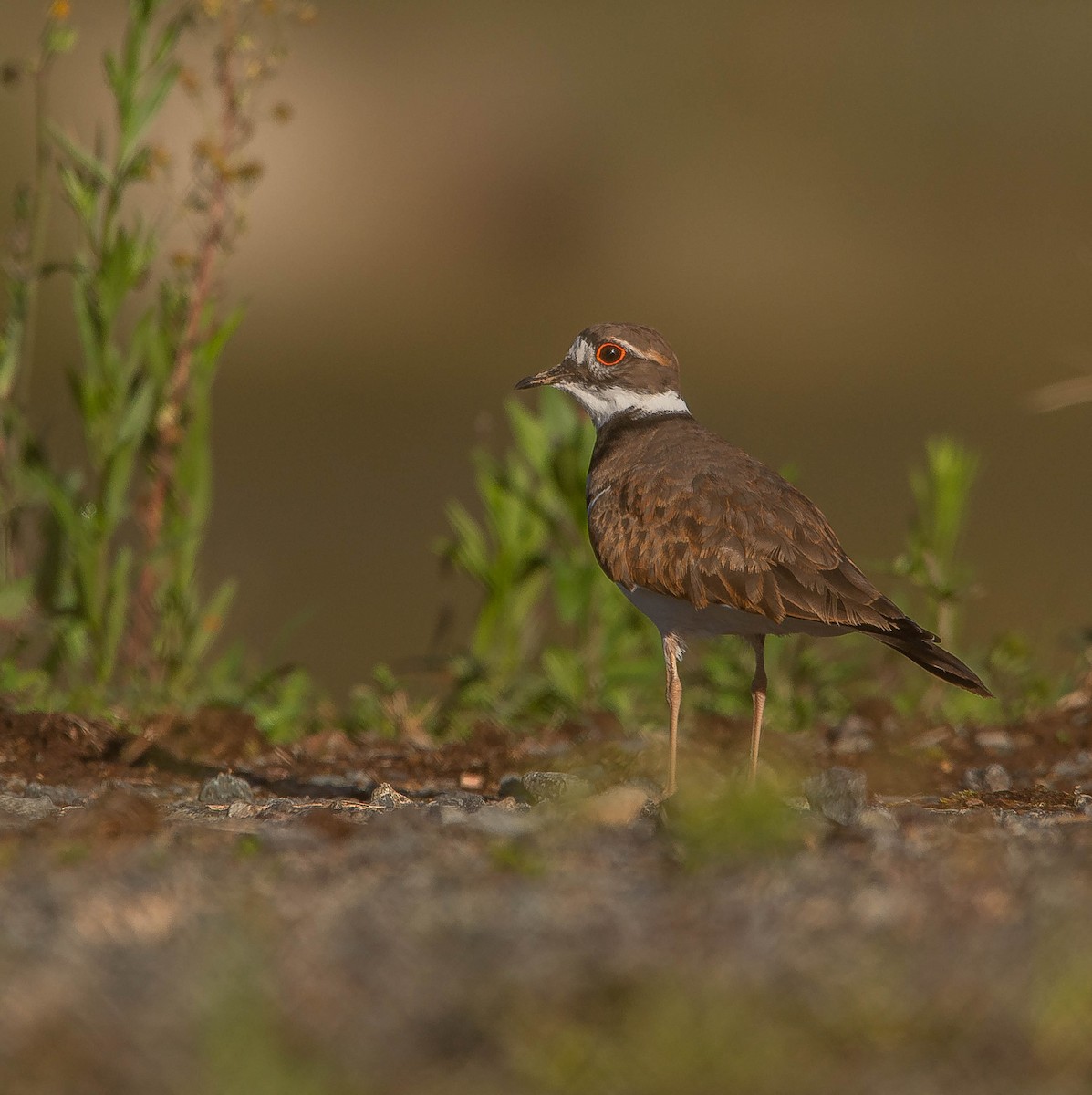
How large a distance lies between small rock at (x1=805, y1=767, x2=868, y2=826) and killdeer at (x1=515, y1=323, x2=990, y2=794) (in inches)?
48.2

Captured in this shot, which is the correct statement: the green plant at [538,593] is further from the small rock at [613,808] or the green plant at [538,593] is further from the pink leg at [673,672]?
the small rock at [613,808]

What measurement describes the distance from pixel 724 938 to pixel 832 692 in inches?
195

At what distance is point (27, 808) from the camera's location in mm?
5102

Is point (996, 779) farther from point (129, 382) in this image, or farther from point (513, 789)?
point (129, 382)

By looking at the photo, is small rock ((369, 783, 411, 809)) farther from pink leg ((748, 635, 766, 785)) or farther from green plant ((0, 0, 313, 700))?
green plant ((0, 0, 313, 700))

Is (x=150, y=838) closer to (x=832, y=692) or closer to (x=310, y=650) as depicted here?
(x=832, y=692)

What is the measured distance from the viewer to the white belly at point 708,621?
6000mm

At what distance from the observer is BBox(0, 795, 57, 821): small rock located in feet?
16.3

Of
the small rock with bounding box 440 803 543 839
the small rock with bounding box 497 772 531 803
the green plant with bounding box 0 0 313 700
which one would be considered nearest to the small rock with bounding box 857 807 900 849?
the small rock with bounding box 440 803 543 839

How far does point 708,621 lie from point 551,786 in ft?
3.50

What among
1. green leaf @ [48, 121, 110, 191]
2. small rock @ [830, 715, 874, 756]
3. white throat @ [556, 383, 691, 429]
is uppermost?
green leaf @ [48, 121, 110, 191]

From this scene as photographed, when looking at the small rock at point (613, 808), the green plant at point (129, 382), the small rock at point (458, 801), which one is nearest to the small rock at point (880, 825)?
the small rock at point (613, 808)

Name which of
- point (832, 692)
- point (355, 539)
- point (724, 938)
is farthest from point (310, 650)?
point (724, 938)

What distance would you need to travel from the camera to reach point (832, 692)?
8062mm
